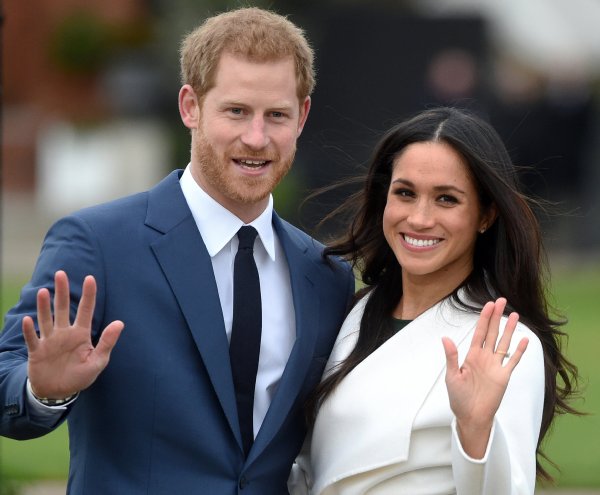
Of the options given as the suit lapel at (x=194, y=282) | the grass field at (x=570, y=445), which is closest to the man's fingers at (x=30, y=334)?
the suit lapel at (x=194, y=282)

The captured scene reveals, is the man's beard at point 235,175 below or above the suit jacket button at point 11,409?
above

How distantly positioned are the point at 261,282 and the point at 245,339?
244mm

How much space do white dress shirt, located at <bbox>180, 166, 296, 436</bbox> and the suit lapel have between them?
2.1 inches

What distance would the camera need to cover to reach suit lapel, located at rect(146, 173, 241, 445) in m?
3.95

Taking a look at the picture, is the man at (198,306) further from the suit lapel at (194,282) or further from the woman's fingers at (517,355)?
the woman's fingers at (517,355)

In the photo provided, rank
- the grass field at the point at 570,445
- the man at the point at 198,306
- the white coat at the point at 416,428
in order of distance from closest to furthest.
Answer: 1. the white coat at the point at 416,428
2. the man at the point at 198,306
3. the grass field at the point at 570,445

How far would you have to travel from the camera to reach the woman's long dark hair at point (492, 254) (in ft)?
13.9

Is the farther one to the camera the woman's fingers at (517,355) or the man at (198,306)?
the man at (198,306)

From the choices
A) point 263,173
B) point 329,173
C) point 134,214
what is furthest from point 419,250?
point 329,173

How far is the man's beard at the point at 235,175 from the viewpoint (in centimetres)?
410

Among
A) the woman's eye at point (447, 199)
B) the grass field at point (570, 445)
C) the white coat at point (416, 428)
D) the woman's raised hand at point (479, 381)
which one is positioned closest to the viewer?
the woman's raised hand at point (479, 381)

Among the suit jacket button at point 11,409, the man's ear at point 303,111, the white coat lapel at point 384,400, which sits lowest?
the white coat lapel at point 384,400

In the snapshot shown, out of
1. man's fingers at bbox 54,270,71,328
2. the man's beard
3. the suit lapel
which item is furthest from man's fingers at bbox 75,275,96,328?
the man's beard

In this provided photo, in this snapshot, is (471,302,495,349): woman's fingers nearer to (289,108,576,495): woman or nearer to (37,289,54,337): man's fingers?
(289,108,576,495): woman
